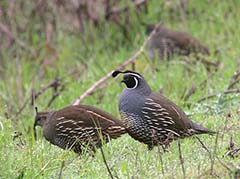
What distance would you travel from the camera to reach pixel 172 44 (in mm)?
12047

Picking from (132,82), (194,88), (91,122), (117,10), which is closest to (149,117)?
(132,82)

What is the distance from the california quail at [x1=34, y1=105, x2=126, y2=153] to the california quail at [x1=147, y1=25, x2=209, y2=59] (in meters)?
3.77

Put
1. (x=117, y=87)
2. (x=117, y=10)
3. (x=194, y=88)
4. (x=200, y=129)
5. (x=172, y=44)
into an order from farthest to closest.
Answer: (x=117, y=10) < (x=172, y=44) < (x=117, y=87) < (x=194, y=88) < (x=200, y=129)

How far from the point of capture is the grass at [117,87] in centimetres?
600

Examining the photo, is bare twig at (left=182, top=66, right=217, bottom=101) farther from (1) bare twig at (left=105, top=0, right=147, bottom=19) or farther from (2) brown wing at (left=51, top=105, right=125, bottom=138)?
(1) bare twig at (left=105, top=0, right=147, bottom=19)

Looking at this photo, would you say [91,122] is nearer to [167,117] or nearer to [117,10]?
[167,117]

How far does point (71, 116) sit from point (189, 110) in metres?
1.78

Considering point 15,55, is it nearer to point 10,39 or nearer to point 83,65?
point 10,39

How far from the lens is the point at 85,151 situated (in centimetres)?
668

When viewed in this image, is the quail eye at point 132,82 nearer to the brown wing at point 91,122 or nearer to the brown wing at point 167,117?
the brown wing at point 167,117

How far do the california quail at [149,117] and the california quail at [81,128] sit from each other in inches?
8.9

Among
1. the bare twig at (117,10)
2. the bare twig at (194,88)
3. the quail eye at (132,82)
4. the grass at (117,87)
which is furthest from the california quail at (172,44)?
the quail eye at (132,82)

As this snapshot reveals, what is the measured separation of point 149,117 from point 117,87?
3485 millimetres

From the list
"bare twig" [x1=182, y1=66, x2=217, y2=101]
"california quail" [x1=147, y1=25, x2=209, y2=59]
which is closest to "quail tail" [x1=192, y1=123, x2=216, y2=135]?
"bare twig" [x1=182, y1=66, x2=217, y2=101]
